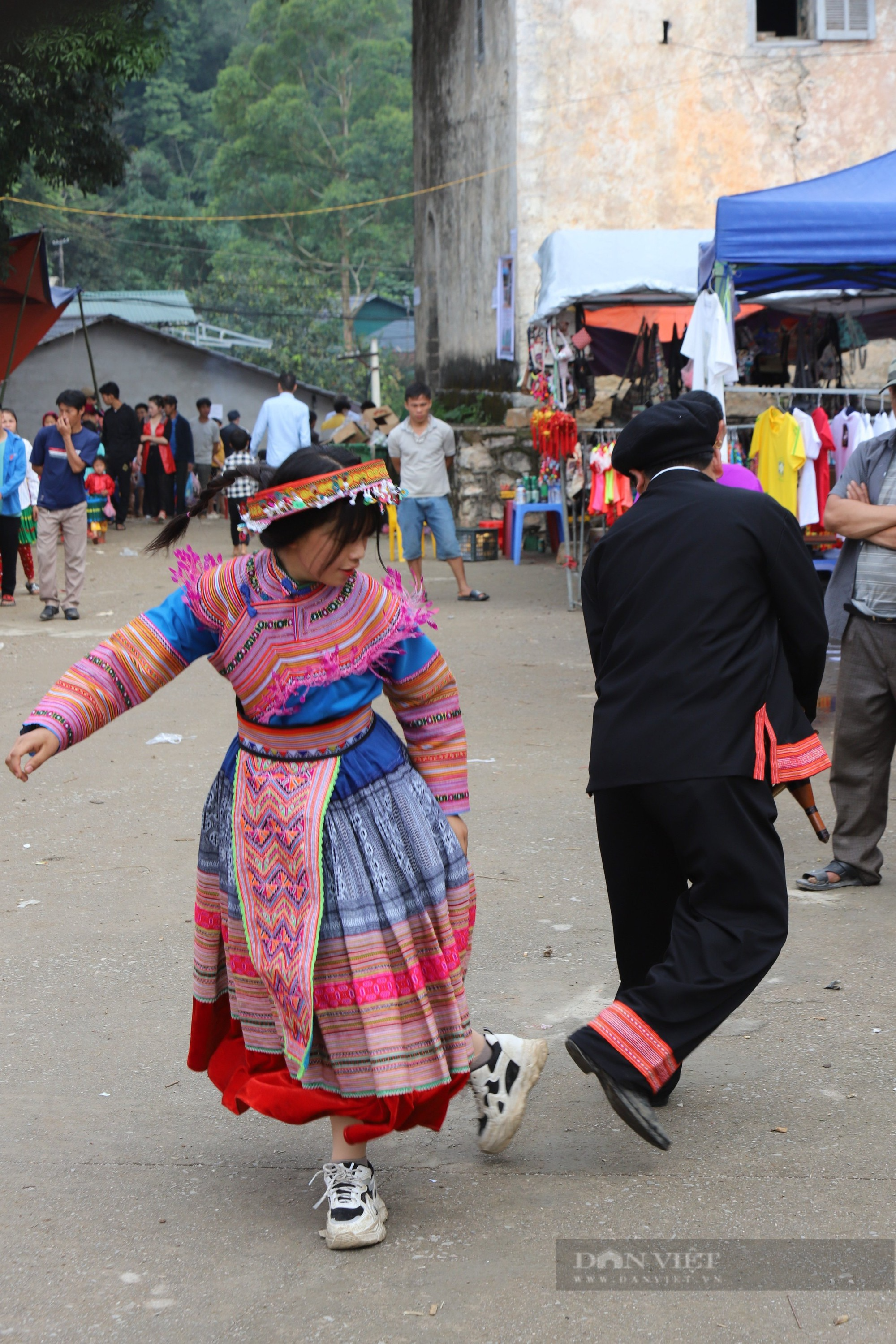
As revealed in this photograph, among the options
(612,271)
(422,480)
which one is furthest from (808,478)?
(422,480)

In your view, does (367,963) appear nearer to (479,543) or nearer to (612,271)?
(612,271)

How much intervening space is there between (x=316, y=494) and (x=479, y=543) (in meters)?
13.0

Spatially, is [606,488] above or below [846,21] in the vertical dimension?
below

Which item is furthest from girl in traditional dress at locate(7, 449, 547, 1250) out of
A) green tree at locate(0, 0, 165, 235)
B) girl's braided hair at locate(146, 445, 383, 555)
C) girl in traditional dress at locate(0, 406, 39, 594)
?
green tree at locate(0, 0, 165, 235)

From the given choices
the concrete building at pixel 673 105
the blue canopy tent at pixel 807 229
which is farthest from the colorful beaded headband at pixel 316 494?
the concrete building at pixel 673 105

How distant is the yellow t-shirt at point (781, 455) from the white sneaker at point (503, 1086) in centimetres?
537

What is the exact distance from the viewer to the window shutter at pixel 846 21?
15.5 m

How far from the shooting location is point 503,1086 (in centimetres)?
310

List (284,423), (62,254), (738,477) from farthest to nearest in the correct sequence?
(62,254)
(284,423)
(738,477)

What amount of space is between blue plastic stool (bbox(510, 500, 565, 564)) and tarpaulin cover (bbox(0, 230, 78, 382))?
297 inches

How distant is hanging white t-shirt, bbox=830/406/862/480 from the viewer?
809 cm

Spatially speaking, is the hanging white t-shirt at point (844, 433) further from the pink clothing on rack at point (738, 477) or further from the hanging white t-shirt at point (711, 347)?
the pink clothing on rack at point (738, 477)

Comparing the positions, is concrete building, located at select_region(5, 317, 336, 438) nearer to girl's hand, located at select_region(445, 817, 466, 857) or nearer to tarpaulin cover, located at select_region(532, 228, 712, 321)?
tarpaulin cover, located at select_region(532, 228, 712, 321)

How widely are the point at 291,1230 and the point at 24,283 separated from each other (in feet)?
59.4
